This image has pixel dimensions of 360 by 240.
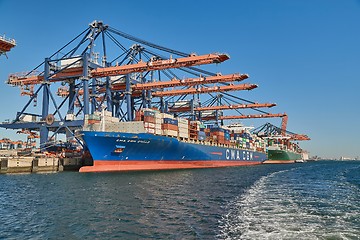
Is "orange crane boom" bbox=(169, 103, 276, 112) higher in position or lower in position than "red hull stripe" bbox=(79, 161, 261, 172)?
higher

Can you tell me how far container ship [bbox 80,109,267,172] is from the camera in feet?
109

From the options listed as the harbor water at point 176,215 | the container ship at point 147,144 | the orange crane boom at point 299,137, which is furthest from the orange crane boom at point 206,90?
the orange crane boom at point 299,137

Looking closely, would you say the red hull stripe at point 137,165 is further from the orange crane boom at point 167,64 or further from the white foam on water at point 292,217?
the white foam on water at point 292,217

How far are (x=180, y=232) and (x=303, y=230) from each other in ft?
13.8

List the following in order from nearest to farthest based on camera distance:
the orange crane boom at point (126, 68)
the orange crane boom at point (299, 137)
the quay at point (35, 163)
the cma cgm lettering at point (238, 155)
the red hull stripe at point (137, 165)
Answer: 1. the orange crane boom at point (126, 68)
2. the quay at point (35, 163)
3. the red hull stripe at point (137, 165)
4. the cma cgm lettering at point (238, 155)
5. the orange crane boom at point (299, 137)

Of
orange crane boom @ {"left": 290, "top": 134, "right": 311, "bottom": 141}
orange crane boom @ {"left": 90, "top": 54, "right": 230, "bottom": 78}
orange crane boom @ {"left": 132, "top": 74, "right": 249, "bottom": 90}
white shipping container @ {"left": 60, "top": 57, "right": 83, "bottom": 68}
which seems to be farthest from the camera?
orange crane boom @ {"left": 290, "top": 134, "right": 311, "bottom": 141}

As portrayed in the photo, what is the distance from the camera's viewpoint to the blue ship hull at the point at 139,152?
32812 millimetres

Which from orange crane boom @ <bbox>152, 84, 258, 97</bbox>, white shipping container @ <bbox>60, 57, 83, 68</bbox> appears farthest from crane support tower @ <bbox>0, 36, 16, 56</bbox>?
orange crane boom @ <bbox>152, 84, 258, 97</bbox>

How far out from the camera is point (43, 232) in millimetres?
10352

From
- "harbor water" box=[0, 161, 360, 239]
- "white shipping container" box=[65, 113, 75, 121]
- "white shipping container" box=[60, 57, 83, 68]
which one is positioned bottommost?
"harbor water" box=[0, 161, 360, 239]

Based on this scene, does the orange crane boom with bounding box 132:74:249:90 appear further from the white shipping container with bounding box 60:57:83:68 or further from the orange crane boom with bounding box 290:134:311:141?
the orange crane boom with bounding box 290:134:311:141

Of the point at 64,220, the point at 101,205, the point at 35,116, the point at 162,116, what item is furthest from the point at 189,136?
the point at 64,220

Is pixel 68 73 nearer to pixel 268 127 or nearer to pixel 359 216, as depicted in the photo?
pixel 359 216

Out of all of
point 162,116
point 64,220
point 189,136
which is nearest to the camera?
point 64,220
